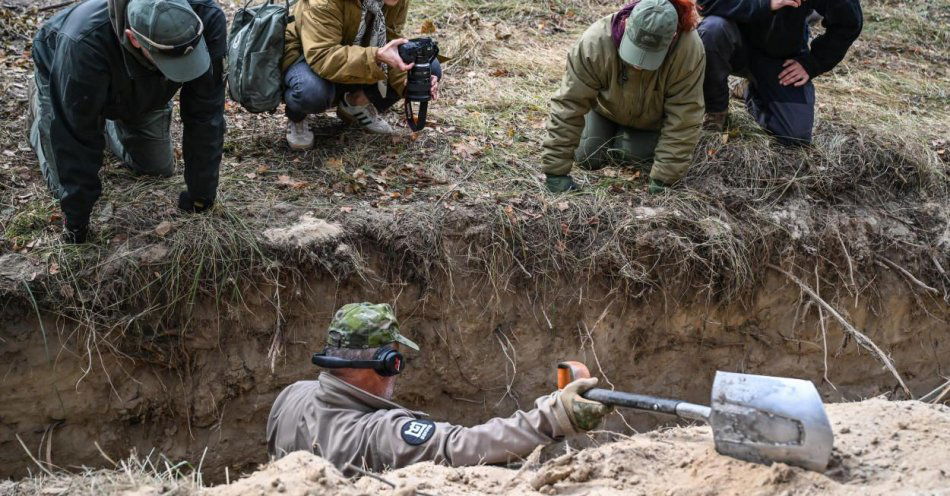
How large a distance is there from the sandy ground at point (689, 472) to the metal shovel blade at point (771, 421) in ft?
0.16

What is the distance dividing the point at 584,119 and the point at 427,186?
107 centimetres

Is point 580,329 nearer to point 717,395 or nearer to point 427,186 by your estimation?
point 427,186

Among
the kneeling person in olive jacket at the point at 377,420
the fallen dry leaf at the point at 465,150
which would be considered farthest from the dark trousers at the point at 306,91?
the kneeling person in olive jacket at the point at 377,420

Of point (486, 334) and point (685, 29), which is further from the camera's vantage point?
point (486, 334)

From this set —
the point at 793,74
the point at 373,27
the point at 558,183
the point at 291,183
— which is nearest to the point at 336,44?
the point at 373,27

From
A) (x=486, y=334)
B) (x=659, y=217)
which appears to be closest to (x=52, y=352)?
(x=486, y=334)

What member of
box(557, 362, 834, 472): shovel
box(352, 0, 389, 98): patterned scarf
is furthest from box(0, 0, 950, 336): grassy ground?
box(557, 362, 834, 472): shovel

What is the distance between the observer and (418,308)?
5328mm

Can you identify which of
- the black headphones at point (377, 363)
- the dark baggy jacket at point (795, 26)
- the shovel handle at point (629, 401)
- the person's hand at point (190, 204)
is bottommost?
the person's hand at point (190, 204)

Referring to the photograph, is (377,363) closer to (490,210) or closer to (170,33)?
(170,33)

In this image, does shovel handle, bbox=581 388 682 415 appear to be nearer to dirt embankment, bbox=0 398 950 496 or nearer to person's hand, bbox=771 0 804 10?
dirt embankment, bbox=0 398 950 496

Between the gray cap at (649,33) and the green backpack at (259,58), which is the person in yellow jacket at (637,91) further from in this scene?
the green backpack at (259,58)

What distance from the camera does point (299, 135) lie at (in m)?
5.70

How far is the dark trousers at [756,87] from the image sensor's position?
554 cm
